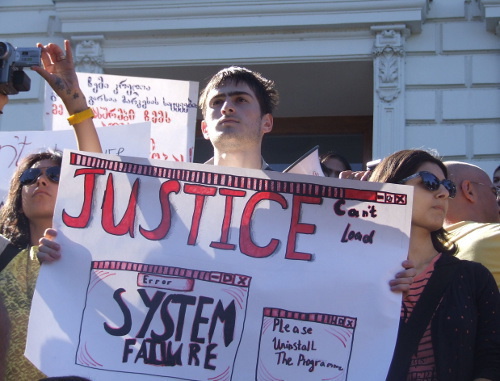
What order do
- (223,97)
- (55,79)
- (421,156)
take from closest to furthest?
(421,156) → (55,79) → (223,97)

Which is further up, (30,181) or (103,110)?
(103,110)

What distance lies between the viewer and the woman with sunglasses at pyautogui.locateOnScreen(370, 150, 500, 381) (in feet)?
8.06

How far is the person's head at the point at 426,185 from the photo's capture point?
9.03 ft

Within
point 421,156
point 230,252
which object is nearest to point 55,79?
point 230,252

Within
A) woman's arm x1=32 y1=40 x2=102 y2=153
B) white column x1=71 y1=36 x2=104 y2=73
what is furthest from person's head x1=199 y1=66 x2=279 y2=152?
white column x1=71 y1=36 x2=104 y2=73

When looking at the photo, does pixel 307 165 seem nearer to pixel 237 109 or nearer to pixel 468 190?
pixel 237 109

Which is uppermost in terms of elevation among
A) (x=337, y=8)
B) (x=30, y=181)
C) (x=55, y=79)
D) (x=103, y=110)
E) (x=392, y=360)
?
(x=337, y=8)

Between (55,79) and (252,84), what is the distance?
0.75 metres

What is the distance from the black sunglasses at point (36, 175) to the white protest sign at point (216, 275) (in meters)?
0.49

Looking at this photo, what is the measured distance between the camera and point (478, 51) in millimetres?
6844

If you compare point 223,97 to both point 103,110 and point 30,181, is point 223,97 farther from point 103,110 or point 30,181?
point 103,110

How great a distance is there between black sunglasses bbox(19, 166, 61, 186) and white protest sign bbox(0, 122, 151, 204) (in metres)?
0.88

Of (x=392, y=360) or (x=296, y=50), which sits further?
(x=296, y=50)

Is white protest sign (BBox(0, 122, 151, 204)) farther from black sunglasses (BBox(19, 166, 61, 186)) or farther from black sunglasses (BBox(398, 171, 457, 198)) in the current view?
black sunglasses (BBox(398, 171, 457, 198))
